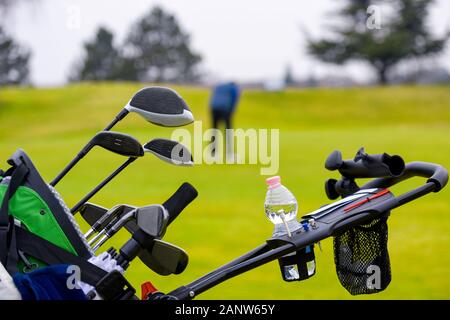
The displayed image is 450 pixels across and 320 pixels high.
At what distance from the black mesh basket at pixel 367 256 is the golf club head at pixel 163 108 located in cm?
88

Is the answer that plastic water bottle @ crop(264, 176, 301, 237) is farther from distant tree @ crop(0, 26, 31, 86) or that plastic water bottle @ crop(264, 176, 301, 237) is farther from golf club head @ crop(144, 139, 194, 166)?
distant tree @ crop(0, 26, 31, 86)

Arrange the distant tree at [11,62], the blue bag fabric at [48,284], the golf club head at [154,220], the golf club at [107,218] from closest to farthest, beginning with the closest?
the blue bag fabric at [48,284], the golf club head at [154,220], the golf club at [107,218], the distant tree at [11,62]

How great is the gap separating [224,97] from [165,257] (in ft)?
45.7

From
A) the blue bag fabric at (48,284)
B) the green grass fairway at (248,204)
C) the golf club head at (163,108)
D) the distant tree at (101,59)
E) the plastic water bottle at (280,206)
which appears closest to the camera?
the blue bag fabric at (48,284)

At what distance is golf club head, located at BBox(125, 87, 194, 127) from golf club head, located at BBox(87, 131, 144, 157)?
16cm

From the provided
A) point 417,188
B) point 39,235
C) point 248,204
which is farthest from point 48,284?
point 248,204

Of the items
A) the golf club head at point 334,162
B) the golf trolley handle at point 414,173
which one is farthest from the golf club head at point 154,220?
the golf trolley handle at point 414,173

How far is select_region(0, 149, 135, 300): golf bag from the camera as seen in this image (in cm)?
245

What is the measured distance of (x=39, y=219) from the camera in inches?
97.8

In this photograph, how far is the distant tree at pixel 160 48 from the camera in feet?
200

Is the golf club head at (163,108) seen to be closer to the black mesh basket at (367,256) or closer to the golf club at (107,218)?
the golf club at (107,218)

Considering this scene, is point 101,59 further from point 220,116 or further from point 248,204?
point 248,204

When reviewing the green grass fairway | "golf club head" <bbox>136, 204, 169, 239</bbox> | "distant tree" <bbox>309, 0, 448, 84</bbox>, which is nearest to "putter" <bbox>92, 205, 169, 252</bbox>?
"golf club head" <bbox>136, 204, 169, 239</bbox>
